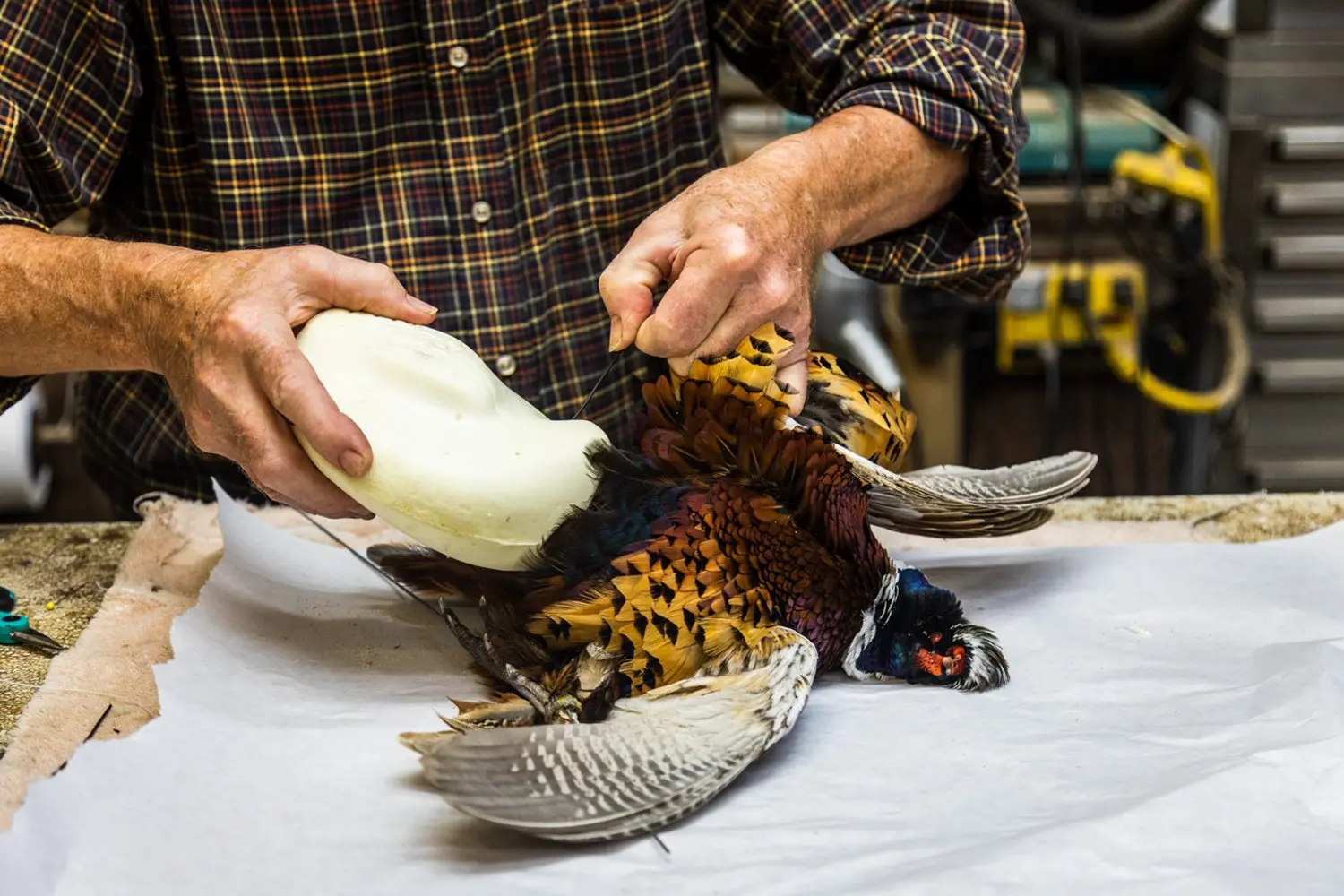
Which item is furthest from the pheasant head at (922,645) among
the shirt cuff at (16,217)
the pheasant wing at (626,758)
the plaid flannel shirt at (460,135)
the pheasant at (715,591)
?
the shirt cuff at (16,217)

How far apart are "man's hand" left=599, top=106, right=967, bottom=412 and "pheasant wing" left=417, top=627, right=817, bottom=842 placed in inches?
9.1

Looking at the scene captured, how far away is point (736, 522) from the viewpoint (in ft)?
2.93

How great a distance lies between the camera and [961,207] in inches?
50.0

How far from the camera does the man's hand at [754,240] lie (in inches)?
35.2

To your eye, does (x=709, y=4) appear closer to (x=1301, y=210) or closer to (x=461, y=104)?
(x=461, y=104)

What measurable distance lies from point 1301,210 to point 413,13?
151cm

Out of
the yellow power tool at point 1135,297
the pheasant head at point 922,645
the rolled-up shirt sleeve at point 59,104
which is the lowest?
the yellow power tool at point 1135,297

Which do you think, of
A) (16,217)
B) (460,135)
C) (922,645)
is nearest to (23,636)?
(16,217)

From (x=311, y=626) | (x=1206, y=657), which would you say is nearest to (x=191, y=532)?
(x=311, y=626)

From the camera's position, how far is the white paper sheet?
714mm

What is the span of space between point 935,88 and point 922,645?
20.8 inches

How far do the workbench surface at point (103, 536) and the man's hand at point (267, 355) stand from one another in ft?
0.84

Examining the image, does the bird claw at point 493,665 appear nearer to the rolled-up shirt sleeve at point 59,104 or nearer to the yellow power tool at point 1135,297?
the rolled-up shirt sleeve at point 59,104

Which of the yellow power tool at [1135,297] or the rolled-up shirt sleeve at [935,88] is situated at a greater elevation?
the rolled-up shirt sleeve at [935,88]
